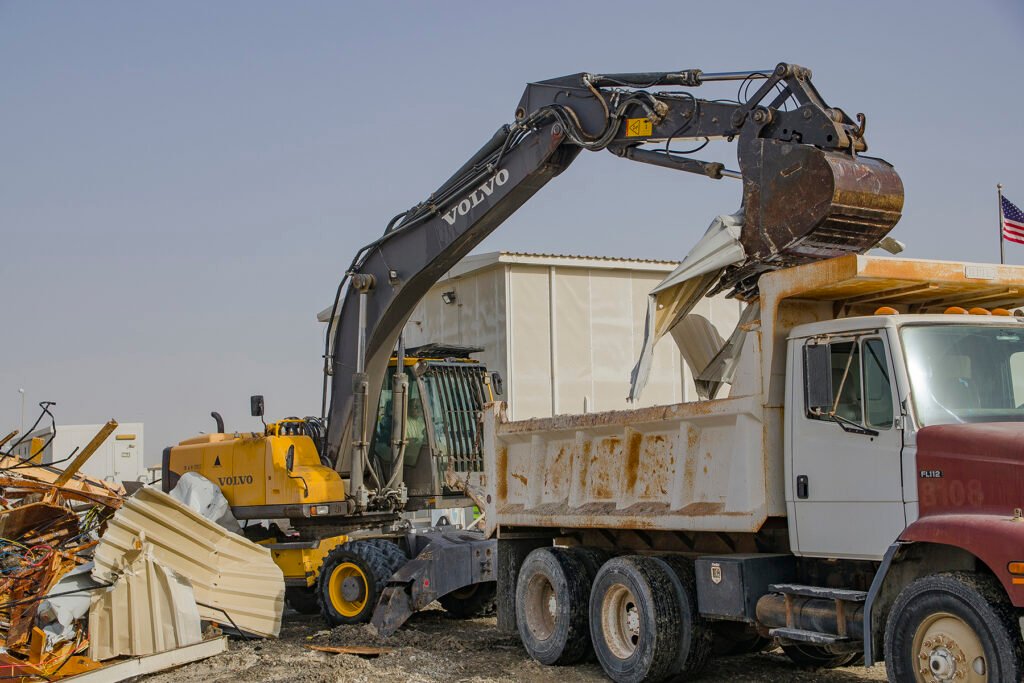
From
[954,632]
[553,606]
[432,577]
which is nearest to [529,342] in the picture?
[432,577]

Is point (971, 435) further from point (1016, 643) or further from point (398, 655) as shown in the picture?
point (398, 655)

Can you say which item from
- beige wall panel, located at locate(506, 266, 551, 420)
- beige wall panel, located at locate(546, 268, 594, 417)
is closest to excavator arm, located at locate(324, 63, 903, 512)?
beige wall panel, located at locate(506, 266, 551, 420)

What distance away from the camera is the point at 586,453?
391 inches

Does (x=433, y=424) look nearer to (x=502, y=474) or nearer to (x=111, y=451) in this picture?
(x=502, y=474)

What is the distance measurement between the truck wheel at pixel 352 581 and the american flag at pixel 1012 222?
439 inches

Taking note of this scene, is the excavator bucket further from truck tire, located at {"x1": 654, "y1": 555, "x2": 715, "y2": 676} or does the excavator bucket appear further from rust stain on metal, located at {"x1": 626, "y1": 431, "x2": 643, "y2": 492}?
truck tire, located at {"x1": 654, "y1": 555, "x2": 715, "y2": 676}

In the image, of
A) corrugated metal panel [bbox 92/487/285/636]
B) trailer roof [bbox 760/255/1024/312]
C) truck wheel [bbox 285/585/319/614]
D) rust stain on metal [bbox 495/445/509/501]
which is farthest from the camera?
truck wheel [bbox 285/585/319/614]

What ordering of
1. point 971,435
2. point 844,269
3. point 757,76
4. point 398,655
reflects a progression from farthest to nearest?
point 398,655
point 757,76
point 844,269
point 971,435

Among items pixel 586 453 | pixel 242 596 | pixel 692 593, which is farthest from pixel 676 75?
pixel 242 596

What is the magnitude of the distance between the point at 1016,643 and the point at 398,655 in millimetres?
5784

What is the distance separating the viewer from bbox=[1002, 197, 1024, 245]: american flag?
1764 centimetres

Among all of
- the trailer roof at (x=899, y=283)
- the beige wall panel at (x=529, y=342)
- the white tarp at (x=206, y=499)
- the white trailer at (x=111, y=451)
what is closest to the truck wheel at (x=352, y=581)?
the white tarp at (x=206, y=499)

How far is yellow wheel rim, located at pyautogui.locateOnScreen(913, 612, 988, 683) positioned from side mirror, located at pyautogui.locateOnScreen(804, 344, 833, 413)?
4.99 feet

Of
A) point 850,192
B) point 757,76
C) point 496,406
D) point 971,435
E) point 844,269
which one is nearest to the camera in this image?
point 971,435
